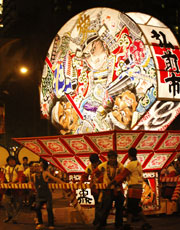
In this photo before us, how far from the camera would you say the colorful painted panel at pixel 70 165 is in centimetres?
1315

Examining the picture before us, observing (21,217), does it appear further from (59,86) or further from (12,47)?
(12,47)

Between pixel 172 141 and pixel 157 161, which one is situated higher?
pixel 172 141

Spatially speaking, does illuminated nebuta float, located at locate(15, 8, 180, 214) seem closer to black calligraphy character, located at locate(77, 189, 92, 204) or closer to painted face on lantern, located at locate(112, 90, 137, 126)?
painted face on lantern, located at locate(112, 90, 137, 126)

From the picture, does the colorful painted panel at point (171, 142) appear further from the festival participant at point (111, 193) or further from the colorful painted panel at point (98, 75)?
the festival participant at point (111, 193)

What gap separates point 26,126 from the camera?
34.1m

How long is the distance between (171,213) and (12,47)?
726 inches

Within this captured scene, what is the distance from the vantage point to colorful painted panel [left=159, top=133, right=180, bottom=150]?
12.0 metres

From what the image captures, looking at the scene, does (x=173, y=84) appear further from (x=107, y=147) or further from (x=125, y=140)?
(x=107, y=147)

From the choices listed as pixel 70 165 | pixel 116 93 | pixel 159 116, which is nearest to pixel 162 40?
pixel 116 93

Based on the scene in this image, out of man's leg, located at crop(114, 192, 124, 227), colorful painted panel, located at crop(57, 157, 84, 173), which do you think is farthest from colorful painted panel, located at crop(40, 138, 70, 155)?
man's leg, located at crop(114, 192, 124, 227)

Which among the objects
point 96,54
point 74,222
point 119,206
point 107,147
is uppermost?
point 96,54

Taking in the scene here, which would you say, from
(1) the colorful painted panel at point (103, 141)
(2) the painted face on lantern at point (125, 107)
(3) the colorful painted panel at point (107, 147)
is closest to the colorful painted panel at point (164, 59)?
(2) the painted face on lantern at point (125, 107)

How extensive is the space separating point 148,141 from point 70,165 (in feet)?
8.83

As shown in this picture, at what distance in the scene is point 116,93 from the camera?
12.6m
